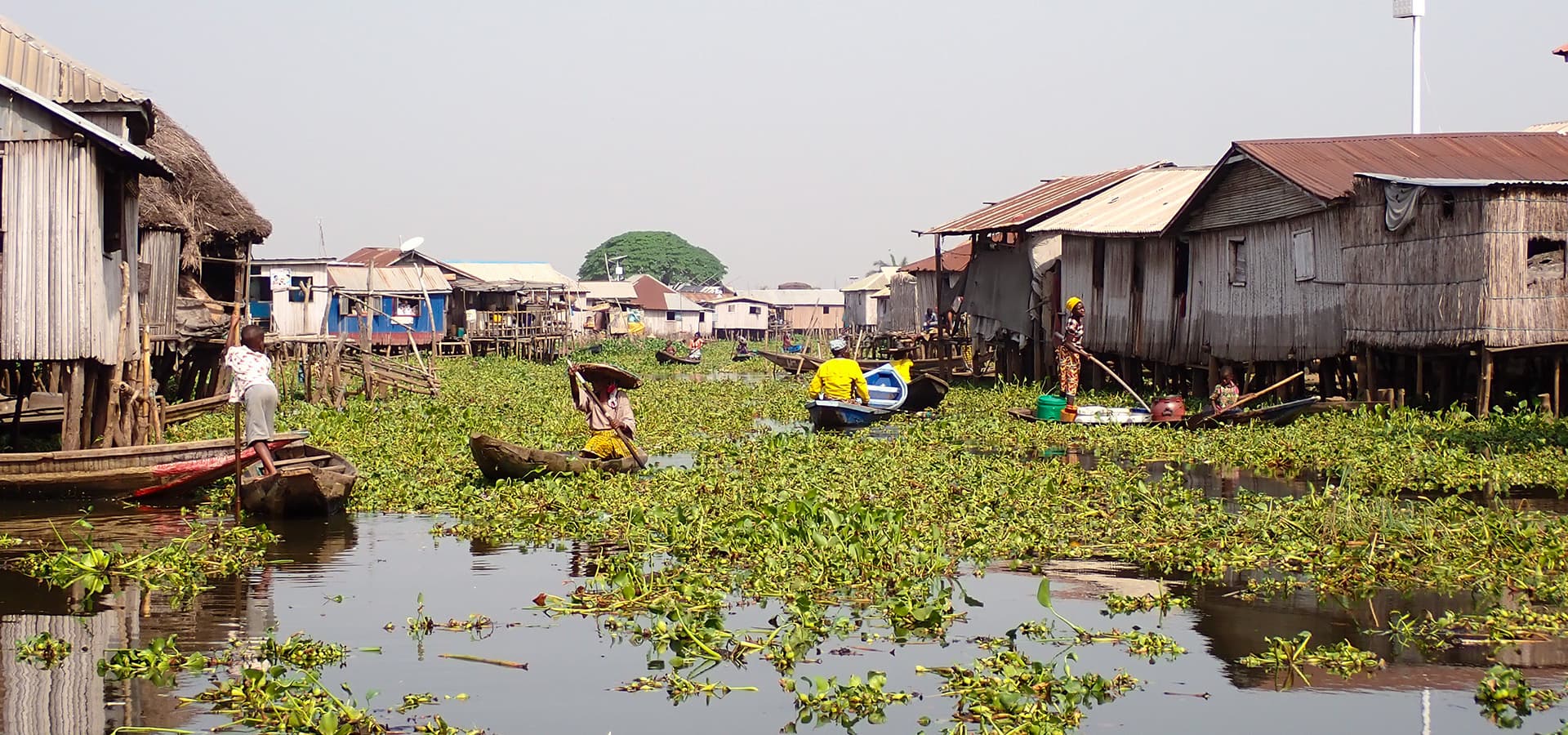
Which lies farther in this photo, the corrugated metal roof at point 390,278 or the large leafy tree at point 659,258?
the large leafy tree at point 659,258

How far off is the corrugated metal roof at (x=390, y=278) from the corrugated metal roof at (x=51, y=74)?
27.9 metres

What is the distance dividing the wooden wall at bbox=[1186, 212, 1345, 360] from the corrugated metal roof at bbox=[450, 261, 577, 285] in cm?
3786

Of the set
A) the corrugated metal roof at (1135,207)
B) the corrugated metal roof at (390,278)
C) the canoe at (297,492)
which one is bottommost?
the canoe at (297,492)

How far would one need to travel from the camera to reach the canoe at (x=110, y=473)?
12.7 metres

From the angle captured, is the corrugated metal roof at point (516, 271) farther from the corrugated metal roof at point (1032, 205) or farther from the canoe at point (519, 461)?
the canoe at point (519, 461)

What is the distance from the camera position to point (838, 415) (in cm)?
2047

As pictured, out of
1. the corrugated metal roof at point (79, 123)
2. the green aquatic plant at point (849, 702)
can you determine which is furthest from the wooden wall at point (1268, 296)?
the green aquatic plant at point (849, 702)

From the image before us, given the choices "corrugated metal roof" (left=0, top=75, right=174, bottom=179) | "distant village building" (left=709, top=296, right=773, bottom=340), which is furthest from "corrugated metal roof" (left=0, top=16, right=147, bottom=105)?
"distant village building" (left=709, top=296, right=773, bottom=340)

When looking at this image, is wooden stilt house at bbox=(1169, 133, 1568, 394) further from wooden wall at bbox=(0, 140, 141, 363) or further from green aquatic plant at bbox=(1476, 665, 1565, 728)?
wooden wall at bbox=(0, 140, 141, 363)

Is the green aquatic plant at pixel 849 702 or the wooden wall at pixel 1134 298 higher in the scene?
the wooden wall at pixel 1134 298

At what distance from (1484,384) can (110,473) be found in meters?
15.3

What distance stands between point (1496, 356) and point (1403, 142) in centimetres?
528

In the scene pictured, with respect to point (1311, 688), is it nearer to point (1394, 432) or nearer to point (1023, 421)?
point (1394, 432)

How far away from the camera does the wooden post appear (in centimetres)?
1783
